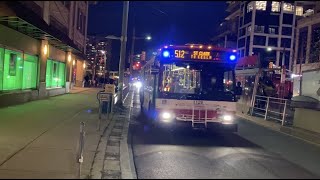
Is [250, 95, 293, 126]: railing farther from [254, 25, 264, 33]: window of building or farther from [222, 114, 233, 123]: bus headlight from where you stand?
[254, 25, 264, 33]: window of building

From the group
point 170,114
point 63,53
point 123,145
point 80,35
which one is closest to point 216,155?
point 123,145

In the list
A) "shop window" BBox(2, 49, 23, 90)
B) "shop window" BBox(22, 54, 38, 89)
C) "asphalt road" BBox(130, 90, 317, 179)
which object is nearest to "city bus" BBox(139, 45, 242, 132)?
"asphalt road" BBox(130, 90, 317, 179)

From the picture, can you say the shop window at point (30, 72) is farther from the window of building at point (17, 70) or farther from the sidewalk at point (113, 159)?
the sidewalk at point (113, 159)

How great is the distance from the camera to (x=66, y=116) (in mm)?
16422

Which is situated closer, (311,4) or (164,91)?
(164,91)

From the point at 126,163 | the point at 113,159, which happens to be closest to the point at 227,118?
the point at 113,159

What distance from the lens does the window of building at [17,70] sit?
1878 cm

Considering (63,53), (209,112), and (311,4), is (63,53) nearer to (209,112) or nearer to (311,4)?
(209,112)

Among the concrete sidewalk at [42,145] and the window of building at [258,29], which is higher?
the window of building at [258,29]

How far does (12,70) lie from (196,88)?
10937 mm

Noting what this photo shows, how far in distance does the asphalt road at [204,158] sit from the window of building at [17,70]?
833cm

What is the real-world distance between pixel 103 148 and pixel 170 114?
379 centimetres

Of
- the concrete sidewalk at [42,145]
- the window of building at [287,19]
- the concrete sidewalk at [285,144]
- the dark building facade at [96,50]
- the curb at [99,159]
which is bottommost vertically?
the concrete sidewalk at [285,144]

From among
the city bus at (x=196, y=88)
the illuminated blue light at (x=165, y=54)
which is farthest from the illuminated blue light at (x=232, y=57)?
the illuminated blue light at (x=165, y=54)
